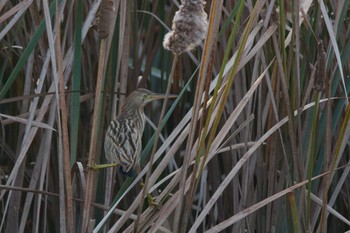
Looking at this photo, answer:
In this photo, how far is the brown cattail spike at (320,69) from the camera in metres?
2.15

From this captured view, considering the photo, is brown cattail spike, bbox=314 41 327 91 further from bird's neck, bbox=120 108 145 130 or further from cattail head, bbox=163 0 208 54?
bird's neck, bbox=120 108 145 130

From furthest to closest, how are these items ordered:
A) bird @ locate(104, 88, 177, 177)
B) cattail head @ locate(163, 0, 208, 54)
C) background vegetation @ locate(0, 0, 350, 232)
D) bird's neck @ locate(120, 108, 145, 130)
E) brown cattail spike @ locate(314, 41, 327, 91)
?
Result: bird's neck @ locate(120, 108, 145, 130)
bird @ locate(104, 88, 177, 177)
background vegetation @ locate(0, 0, 350, 232)
brown cattail spike @ locate(314, 41, 327, 91)
cattail head @ locate(163, 0, 208, 54)

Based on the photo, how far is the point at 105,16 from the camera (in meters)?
2.03

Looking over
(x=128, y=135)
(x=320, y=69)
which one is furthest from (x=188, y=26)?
(x=128, y=135)

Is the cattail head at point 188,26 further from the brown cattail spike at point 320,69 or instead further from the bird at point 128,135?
the bird at point 128,135

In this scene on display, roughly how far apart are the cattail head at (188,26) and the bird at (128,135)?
0.52m

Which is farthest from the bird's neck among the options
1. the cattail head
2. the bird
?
the cattail head

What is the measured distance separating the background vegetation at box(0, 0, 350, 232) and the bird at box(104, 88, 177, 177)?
2.0 inches

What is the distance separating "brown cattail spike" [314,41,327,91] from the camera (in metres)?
2.15

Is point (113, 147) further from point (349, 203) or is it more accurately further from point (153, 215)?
point (349, 203)

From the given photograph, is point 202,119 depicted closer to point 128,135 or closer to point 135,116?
point 128,135

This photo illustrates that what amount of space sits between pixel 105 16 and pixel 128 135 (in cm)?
75

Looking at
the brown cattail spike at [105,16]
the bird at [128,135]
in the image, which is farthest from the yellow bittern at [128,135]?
the brown cattail spike at [105,16]

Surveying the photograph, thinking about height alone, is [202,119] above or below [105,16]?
below
